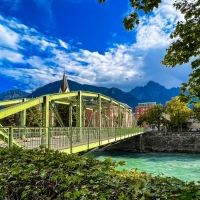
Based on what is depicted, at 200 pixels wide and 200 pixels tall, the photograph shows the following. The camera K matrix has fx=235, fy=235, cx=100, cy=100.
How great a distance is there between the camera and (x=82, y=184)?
240 centimetres

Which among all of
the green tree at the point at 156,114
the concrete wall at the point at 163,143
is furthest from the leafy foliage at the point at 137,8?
the green tree at the point at 156,114

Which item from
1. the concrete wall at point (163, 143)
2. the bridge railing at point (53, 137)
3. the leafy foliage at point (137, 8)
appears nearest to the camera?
the leafy foliage at point (137, 8)

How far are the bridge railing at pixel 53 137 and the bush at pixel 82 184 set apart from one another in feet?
12.2

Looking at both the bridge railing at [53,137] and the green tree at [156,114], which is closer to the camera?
the bridge railing at [53,137]

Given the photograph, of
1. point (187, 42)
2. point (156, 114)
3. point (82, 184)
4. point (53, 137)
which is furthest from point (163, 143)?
point (82, 184)

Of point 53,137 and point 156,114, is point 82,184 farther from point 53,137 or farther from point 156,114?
point 156,114

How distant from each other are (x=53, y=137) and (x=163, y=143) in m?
34.3

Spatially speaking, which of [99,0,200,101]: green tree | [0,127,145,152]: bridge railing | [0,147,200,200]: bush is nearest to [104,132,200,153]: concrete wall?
[0,127,145,152]: bridge railing

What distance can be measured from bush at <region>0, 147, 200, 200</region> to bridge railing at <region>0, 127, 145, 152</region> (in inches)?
146

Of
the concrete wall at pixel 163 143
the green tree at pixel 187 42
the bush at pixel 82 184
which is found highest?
the green tree at pixel 187 42

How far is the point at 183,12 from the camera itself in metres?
5.70

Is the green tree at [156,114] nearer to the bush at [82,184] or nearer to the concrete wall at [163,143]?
the concrete wall at [163,143]

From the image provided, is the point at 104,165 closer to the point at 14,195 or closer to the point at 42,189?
the point at 42,189

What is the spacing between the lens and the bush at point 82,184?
84.1 inches
